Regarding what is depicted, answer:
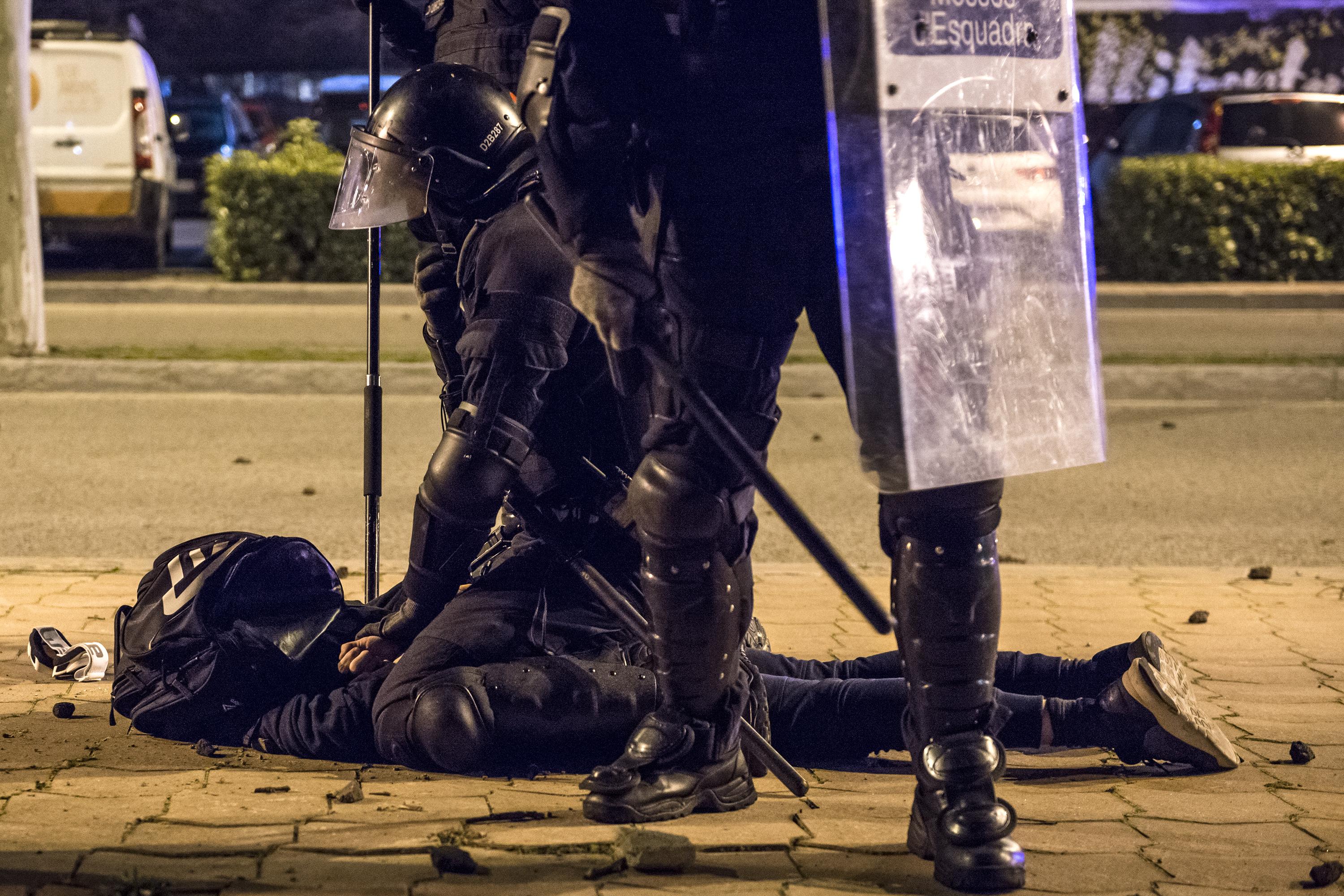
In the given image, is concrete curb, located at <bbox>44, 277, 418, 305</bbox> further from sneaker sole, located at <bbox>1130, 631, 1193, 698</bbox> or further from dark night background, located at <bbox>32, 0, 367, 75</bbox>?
dark night background, located at <bbox>32, 0, 367, 75</bbox>

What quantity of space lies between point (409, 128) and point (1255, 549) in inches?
148

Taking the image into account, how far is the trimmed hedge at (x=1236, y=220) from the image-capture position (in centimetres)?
1477

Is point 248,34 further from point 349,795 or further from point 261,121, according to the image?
point 349,795

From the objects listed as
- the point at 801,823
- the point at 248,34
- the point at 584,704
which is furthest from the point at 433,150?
the point at 248,34

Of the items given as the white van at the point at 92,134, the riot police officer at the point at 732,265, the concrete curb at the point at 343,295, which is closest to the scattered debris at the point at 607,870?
the riot police officer at the point at 732,265

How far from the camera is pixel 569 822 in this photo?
2982 mm

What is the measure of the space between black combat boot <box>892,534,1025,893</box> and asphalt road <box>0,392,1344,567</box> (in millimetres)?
2847

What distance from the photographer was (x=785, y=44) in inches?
110

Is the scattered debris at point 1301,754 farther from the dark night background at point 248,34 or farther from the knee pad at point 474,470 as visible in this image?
the dark night background at point 248,34

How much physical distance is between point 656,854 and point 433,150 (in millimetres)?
1805

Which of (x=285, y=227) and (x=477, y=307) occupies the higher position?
(x=477, y=307)

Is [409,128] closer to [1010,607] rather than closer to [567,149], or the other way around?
[567,149]

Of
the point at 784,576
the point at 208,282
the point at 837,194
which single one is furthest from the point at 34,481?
the point at 208,282

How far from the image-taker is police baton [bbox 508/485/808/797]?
10.3ft
